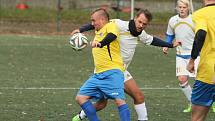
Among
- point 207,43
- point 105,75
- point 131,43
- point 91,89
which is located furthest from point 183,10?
point 207,43

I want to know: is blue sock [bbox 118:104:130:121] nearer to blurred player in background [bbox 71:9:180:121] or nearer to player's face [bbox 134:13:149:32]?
blurred player in background [bbox 71:9:180:121]

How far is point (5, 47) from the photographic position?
72.5 ft

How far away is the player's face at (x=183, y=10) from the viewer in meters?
11.6

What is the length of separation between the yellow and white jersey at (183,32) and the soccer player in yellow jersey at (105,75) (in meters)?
3.03

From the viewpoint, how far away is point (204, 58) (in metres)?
8.01

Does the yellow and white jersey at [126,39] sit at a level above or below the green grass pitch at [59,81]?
above

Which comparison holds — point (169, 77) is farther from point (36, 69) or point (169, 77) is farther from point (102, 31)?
point (102, 31)

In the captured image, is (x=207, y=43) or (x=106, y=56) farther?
(x=106, y=56)

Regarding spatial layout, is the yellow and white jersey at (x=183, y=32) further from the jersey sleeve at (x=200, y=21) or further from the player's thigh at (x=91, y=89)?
the jersey sleeve at (x=200, y=21)

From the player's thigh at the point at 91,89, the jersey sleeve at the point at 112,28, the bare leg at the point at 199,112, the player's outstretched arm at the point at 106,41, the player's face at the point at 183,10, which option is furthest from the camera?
the player's face at the point at 183,10

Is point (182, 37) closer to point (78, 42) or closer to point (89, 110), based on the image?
point (78, 42)

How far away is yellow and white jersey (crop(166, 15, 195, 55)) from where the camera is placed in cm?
1198

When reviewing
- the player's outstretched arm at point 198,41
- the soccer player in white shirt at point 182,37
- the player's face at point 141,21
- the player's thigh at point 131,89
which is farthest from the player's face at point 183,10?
the player's outstretched arm at point 198,41

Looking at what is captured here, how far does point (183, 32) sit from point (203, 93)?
4014mm
